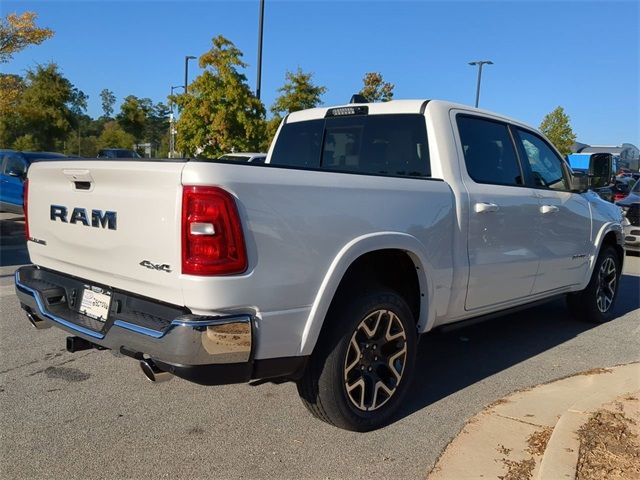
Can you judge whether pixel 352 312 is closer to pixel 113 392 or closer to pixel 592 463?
pixel 592 463

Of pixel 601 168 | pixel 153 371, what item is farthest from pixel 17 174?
pixel 601 168

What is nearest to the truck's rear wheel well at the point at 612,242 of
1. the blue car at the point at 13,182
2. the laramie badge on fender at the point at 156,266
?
the laramie badge on fender at the point at 156,266

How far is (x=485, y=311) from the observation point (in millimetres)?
4172

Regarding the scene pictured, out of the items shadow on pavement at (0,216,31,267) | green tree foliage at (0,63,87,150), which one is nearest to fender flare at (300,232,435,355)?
shadow on pavement at (0,216,31,267)

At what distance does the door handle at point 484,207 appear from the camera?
12.6 ft

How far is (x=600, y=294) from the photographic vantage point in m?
6.02

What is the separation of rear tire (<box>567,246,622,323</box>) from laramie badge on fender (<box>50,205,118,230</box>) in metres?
4.69

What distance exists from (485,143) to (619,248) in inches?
117

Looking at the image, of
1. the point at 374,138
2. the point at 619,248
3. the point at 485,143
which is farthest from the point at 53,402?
the point at 619,248

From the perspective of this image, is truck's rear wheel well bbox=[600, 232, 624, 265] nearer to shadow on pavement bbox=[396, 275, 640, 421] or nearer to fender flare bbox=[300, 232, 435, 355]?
shadow on pavement bbox=[396, 275, 640, 421]

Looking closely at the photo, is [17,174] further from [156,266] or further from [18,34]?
[156,266]

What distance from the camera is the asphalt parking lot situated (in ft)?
9.61

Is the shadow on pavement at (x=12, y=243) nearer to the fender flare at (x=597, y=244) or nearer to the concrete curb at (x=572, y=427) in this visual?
the fender flare at (x=597, y=244)

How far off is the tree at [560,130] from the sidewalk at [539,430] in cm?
3841
